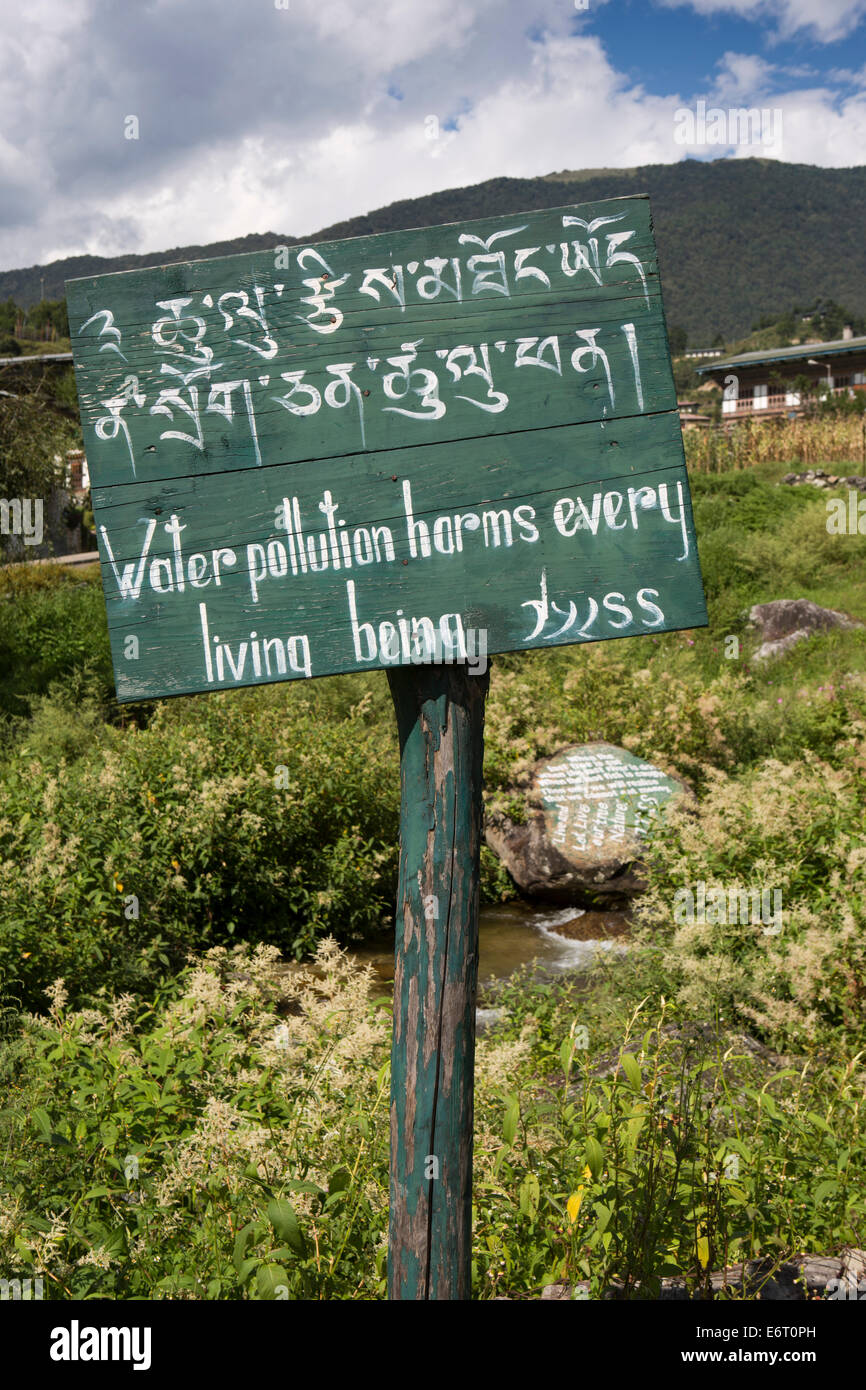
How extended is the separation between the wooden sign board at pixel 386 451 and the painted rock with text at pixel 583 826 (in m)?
5.59

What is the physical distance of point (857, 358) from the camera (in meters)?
36.4

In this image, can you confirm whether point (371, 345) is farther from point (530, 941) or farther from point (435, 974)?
point (530, 941)

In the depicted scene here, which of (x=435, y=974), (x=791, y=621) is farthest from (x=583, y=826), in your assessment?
(x=435, y=974)

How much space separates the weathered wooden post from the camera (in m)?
1.92

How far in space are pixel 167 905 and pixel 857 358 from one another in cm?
3724

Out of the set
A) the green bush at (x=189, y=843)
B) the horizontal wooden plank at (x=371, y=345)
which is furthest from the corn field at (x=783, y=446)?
the horizontal wooden plank at (x=371, y=345)

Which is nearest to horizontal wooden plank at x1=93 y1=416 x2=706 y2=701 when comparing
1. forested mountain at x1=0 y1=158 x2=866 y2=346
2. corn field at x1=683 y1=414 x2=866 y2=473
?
corn field at x1=683 y1=414 x2=866 y2=473

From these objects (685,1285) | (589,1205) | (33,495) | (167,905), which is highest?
(33,495)

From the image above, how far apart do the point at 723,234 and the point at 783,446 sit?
136 m

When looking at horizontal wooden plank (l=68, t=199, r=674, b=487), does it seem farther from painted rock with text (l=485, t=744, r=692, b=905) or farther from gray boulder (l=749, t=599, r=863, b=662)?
gray boulder (l=749, t=599, r=863, b=662)

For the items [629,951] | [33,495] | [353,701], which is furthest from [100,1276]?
[33,495]

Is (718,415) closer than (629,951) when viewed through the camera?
No
